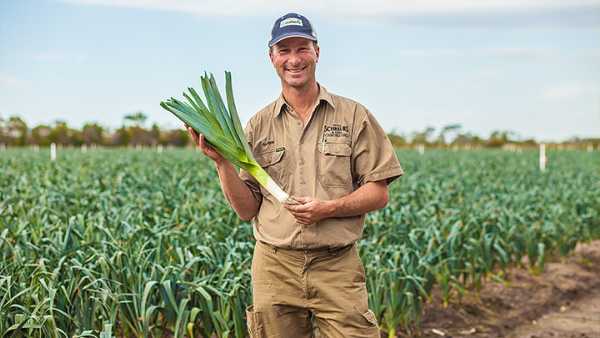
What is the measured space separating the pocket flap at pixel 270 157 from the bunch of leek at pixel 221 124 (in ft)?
0.44

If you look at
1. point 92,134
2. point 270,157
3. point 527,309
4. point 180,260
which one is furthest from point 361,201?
point 92,134

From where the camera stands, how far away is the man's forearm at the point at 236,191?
9.44ft

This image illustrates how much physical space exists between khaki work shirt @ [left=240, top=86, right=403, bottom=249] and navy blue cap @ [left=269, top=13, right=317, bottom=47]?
277 millimetres

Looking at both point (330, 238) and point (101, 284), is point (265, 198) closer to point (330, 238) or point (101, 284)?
point (330, 238)

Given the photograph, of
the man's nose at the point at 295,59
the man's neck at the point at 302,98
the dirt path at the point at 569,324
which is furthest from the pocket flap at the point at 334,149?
the dirt path at the point at 569,324

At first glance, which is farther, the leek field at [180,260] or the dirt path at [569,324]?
the dirt path at [569,324]

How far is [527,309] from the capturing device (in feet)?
20.3

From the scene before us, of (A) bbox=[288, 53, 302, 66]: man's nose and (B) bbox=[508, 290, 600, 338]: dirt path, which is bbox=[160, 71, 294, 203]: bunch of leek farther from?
(B) bbox=[508, 290, 600, 338]: dirt path

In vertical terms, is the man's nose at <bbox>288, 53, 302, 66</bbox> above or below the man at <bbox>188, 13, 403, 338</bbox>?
above

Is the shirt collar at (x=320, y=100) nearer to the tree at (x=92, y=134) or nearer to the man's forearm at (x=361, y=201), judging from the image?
the man's forearm at (x=361, y=201)

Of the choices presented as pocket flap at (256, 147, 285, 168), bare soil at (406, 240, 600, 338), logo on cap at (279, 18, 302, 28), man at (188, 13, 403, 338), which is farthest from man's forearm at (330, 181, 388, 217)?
bare soil at (406, 240, 600, 338)

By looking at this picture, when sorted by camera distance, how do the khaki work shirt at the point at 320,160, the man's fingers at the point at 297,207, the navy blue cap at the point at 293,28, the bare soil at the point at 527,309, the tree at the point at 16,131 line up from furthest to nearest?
the tree at the point at 16,131, the bare soil at the point at 527,309, the khaki work shirt at the point at 320,160, the navy blue cap at the point at 293,28, the man's fingers at the point at 297,207

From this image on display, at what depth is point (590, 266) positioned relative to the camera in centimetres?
798

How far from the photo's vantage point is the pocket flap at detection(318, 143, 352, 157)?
290 cm
